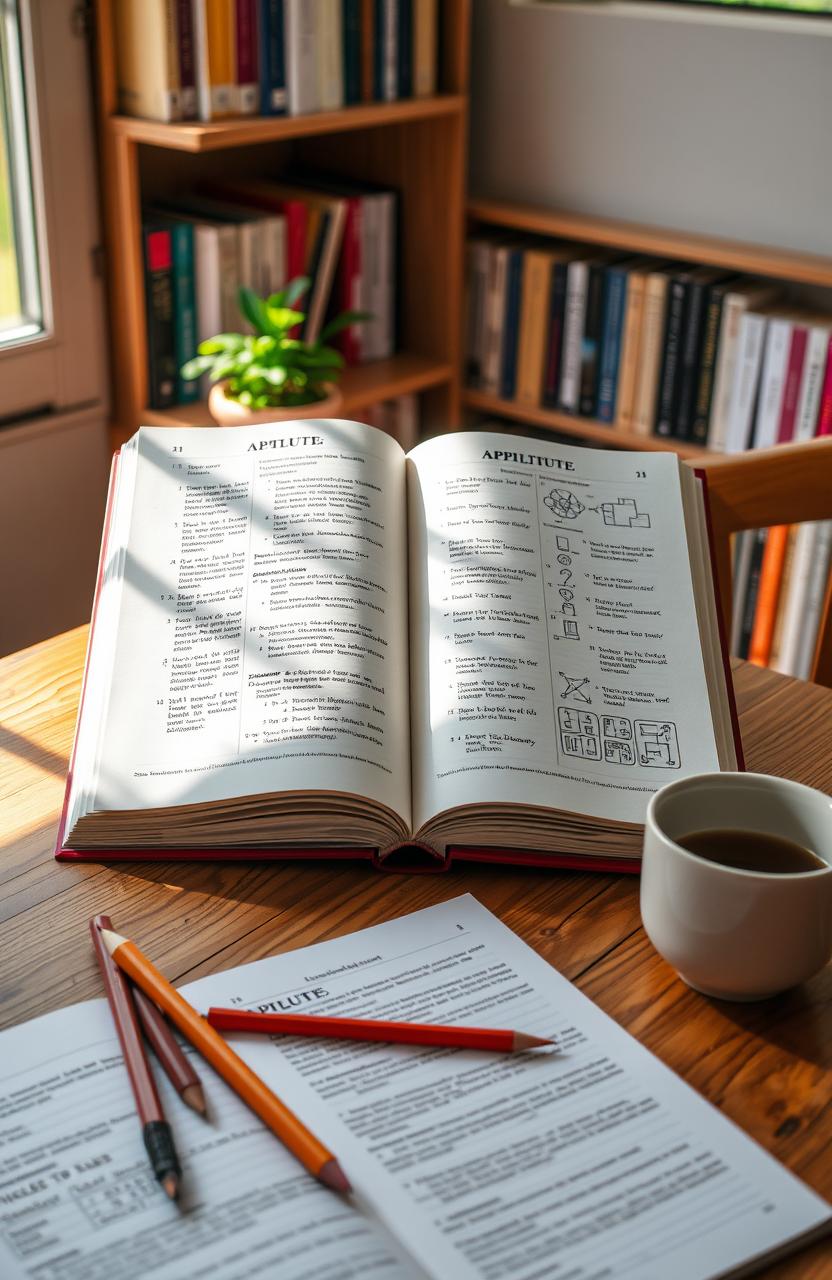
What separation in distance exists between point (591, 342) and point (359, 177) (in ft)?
1.70

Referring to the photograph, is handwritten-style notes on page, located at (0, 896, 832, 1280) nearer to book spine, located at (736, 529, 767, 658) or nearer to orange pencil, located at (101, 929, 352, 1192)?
orange pencil, located at (101, 929, 352, 1192)

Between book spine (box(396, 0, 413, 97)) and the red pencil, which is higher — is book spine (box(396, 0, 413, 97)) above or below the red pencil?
above

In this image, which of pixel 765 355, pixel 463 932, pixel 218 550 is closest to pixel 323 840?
pixel 463 932

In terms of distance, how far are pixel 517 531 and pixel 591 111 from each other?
1424 mm

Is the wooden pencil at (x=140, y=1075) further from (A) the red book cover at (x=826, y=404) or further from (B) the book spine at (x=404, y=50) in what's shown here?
(B) the book spine at (x=404, y=50)

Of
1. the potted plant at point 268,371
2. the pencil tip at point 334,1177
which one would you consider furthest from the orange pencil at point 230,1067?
the potted plant at point 268,371

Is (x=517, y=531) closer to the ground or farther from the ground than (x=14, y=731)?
farther from the ground

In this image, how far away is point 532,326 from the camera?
217cm

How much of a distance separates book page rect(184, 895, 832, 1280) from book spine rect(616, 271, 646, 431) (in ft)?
5.02

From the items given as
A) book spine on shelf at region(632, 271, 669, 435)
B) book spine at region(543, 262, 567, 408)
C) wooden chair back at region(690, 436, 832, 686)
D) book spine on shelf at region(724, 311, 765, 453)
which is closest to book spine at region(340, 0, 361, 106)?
book spine at region(543, 262, 567, 408)

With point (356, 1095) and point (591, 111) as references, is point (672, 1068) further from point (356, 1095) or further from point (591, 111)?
point (591, 111)

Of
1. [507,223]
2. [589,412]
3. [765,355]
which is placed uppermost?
[507,223]

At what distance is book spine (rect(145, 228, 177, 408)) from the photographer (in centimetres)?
185

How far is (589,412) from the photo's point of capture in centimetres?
217
